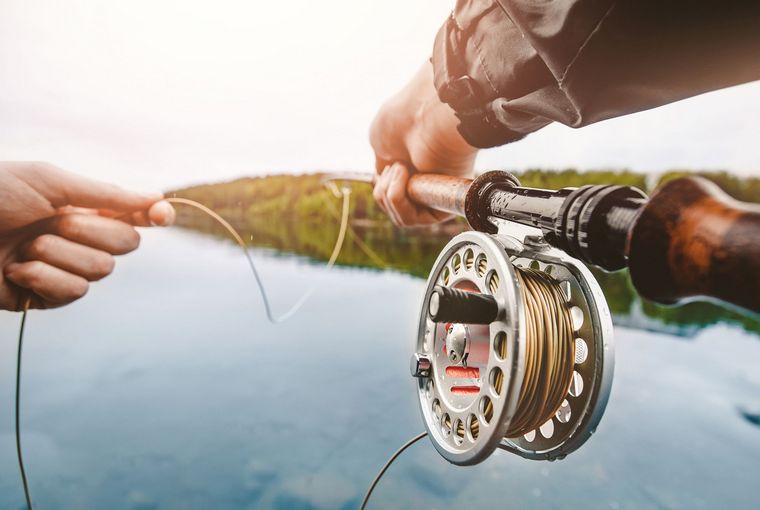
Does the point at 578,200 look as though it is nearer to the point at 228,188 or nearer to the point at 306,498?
the point at 228,188

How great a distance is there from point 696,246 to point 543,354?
0.42 meters

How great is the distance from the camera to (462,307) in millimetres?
690

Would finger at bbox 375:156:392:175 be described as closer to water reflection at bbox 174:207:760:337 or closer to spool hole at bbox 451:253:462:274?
spool hole at bbox 451:253:462:274

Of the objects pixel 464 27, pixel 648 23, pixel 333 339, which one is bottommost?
pixel 333 339

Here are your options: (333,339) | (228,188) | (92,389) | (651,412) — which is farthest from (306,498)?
(228,188)

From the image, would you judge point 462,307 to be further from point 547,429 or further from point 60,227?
point 60,227

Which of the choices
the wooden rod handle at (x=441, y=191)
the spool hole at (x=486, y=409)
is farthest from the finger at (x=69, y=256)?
the spool hole at (x=486, y=409)

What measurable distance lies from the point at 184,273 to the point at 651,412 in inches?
878

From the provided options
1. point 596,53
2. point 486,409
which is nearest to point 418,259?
point 486,409

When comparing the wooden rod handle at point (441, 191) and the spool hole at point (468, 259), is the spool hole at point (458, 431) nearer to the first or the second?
the spool hole at point (468, 259)

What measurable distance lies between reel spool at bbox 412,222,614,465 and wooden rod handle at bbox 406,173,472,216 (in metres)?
0.21

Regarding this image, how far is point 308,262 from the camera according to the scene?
19359mm

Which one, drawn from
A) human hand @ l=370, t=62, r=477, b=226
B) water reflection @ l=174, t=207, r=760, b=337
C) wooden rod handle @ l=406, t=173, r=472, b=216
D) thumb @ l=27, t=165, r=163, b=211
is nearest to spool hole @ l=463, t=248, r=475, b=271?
wooden rod handle @ l=406, t=173, r=472, b=216

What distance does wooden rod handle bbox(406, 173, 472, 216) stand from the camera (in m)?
1.08
